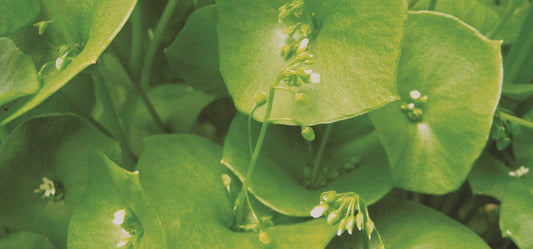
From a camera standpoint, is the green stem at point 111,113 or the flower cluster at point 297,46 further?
the green stem at point 111,113

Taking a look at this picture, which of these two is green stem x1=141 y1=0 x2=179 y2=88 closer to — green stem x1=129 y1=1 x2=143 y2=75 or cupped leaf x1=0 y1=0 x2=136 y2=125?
green stem x1=129 y1=1 x2=143 y2=75

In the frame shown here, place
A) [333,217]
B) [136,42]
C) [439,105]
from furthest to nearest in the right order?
[136,42] → [439,105] → [333,217]

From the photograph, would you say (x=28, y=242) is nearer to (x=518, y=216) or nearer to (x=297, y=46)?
(x=297, y=46)

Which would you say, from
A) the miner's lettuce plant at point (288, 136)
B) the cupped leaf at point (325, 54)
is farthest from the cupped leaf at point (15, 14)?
the cupped leaf at point (325, 54)

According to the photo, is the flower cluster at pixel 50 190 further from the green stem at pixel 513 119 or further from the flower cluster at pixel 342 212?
the green stem at pixel 513 119

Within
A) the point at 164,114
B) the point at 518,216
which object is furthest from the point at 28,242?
the point at 518,216
